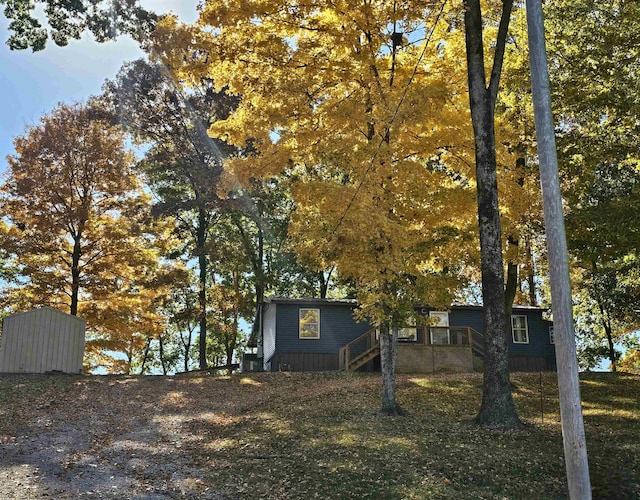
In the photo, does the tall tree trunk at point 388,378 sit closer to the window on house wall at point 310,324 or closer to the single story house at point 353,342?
the single story house at point 353,342

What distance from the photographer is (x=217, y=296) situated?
28.3m

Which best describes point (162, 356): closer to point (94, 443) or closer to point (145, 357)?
point (145, 357)

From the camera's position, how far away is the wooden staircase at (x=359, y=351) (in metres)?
21.8

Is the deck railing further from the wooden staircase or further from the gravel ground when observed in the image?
the gravel ground

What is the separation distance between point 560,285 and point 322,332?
18841 mm

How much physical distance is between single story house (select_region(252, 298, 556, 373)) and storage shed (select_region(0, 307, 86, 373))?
7.56 metres

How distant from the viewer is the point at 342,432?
10.4 meters

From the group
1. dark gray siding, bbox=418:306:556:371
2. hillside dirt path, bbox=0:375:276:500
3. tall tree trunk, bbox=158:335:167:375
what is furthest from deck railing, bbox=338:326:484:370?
tall tree trunk, bbox=158:335:167:375

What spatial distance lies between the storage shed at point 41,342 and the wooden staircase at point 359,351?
9410 mm

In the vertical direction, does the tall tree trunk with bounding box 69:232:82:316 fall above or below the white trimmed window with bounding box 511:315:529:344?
above

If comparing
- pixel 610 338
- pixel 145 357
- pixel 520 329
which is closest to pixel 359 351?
pixel 520 329

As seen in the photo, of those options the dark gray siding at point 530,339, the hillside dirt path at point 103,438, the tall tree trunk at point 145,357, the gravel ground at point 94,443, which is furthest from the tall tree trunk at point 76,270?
the tall tree trunk at point 145,357

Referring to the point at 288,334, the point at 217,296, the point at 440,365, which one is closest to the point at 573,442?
the point at 440,365

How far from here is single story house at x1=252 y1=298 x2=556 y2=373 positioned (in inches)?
854
